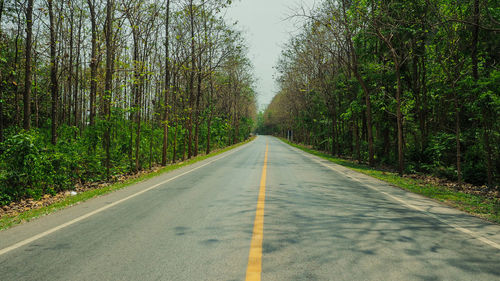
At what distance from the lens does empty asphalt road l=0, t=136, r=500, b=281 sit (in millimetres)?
3100

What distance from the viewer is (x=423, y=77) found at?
17.2m

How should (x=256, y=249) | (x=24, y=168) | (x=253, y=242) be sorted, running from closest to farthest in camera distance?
(x=256, y=249) → (x=253, y=242) → (x=24, y=168)

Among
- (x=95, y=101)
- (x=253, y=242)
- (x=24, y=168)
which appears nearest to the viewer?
(x=253, y=242)

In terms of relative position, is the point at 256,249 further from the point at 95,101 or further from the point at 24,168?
the point at 95,101

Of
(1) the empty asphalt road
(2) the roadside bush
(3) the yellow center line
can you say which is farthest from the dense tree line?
(2) the roadside bush

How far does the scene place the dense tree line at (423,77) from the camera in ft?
35.6

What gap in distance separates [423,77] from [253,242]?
17.4 meters

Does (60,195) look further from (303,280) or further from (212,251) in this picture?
(303,280)

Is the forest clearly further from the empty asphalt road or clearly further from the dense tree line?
the dense tree line

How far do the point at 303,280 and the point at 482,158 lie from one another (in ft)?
42.8

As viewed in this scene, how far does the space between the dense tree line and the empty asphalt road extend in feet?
15.9

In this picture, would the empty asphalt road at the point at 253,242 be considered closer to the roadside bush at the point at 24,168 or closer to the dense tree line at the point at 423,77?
the roadside bush at the point at 24,168

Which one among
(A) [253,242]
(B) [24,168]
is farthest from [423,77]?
(B) [24,168]

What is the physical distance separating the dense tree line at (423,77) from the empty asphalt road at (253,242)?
4.84 m
